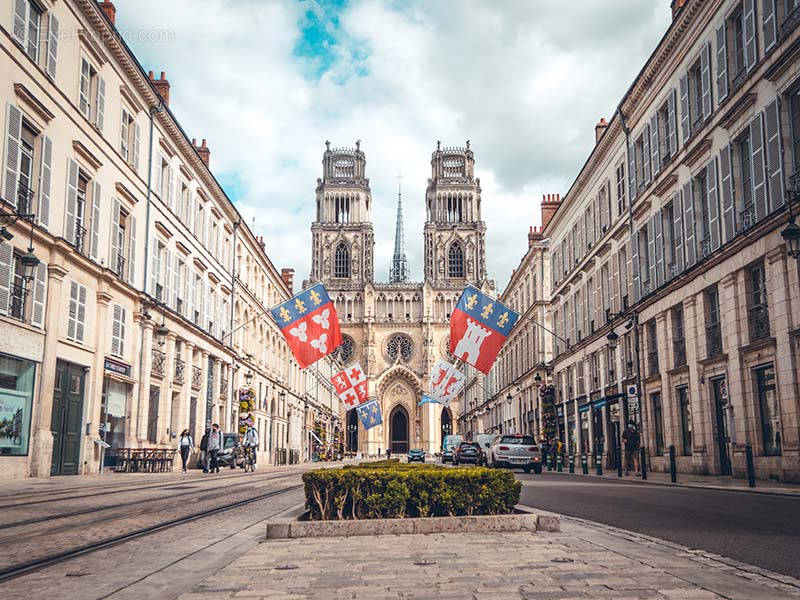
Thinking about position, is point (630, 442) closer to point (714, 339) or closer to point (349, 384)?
point (714, 339)

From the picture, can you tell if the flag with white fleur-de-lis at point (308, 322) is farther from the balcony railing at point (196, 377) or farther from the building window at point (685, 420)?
the building window at point (685, 420)

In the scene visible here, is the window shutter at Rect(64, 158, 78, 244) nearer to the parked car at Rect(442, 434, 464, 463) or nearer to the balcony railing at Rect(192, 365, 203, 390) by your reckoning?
the balcony railing at Rect(192, 365, 203, 390)

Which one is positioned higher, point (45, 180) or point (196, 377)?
point (45, 180)

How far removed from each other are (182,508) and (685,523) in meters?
7.56

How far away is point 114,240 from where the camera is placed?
26625mm

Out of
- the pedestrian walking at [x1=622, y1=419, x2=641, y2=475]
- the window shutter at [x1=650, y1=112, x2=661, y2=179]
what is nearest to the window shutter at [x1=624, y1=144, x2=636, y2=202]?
the window shutter at [x1=650, y1=112, x2=661, y2=179]

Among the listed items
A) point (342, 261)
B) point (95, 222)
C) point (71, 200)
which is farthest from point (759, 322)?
point (342, 261)

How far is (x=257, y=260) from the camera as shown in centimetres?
5234

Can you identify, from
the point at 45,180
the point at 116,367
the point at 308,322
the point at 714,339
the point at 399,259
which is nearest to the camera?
the point at 45,180

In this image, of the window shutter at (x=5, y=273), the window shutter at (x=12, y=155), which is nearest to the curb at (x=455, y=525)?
the window shutter at (x=5, y=273)

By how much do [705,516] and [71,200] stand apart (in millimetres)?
19375

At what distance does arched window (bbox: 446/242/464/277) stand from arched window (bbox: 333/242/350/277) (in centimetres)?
1279

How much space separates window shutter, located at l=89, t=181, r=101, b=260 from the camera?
2461cm

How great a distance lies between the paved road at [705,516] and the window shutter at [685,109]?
12.7 meters
